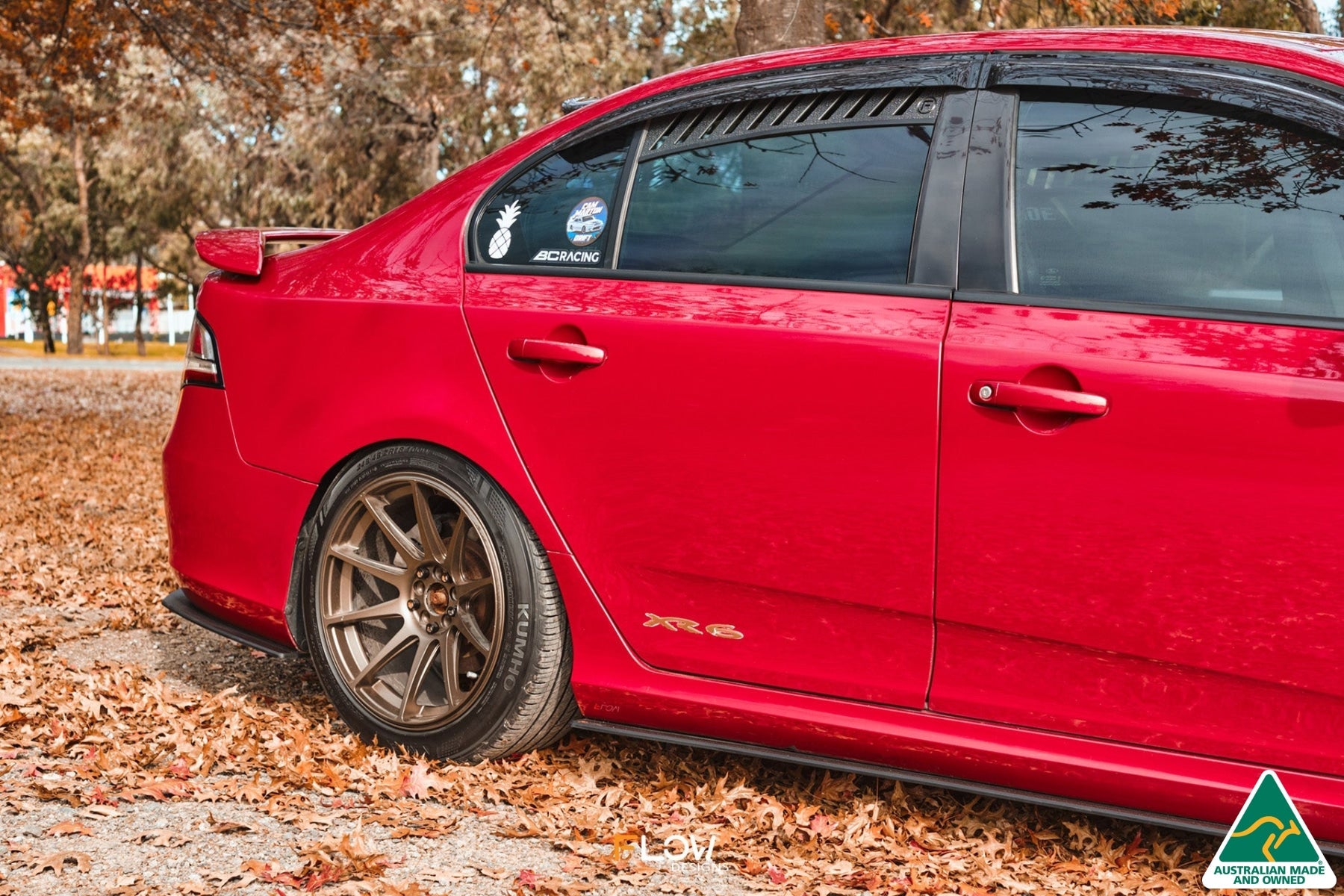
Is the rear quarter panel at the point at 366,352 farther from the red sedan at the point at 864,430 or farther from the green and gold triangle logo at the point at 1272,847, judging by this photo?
the green and gold triangle logo at the point at 1272,847

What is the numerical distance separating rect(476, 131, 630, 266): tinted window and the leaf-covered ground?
4.44 ft

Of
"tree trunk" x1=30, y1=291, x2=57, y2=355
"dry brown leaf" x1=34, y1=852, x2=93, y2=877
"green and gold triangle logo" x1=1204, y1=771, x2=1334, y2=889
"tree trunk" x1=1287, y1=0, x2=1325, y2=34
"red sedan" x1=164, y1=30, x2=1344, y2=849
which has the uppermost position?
"tree trunk" x1=1287, y1=0, x2=1325, y2=34

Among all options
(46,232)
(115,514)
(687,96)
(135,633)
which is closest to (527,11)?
(115,514)

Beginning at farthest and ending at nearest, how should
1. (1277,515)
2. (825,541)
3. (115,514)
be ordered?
(115,514) → (825,541) → (1277,515)

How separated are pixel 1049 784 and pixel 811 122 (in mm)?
1604

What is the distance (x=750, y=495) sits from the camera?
126 inches

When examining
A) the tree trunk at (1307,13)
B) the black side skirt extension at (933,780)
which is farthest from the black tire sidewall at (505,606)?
the tree trunk at (1307,13)

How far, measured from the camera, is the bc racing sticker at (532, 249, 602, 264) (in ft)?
11.6

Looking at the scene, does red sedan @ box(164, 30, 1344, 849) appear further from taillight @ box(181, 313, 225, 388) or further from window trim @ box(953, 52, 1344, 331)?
taillight @ box(181, 313, 225, 388)

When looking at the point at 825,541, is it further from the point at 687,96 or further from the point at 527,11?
the point at 527,11

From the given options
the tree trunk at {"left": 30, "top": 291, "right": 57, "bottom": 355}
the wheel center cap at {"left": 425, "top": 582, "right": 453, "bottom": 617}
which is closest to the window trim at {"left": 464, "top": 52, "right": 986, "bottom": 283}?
the wheel center cap at {"left": 425, "top": 582, "right": 453, "bottom": 617}

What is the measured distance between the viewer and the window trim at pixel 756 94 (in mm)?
3205

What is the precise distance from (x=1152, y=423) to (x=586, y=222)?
4.99 ft

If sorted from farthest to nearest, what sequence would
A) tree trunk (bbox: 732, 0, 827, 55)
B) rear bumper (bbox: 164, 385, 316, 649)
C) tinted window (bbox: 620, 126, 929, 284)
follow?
1. tree trunk (bbox: 732, 0, 827, 55)
2. rear bumper (bbox: 164, 385, 316, 649)
3. tinted window (bbox: 620, 126, 929, 284)
